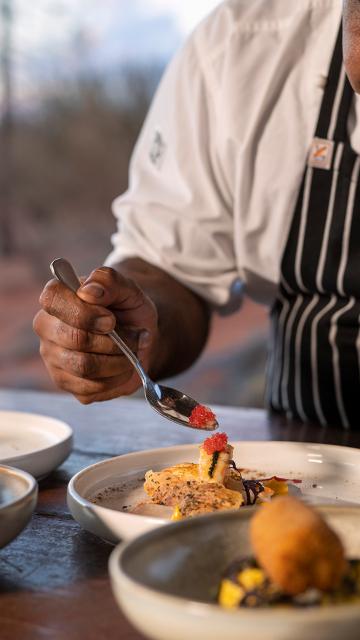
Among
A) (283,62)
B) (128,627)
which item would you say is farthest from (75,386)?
(283,62)

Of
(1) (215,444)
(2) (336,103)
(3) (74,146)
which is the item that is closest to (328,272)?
(2) (336,103)

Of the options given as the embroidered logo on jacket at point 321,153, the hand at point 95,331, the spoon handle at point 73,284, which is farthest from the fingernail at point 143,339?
the embroidered logo on jacket at point 321,153

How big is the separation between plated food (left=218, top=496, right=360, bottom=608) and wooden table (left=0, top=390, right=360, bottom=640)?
0.41 feet

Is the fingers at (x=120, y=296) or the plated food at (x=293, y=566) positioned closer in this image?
the plated food at (x=293, y=566)

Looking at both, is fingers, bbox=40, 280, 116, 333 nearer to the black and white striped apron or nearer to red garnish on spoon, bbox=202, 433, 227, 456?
red garnish on spoon, bbox=202, 433, 227, 456

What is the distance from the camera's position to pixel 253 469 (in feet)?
3.52

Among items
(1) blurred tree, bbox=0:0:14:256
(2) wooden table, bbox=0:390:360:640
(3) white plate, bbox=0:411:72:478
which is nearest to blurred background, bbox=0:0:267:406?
(1) blurred tree, bbox=0:0:14:256

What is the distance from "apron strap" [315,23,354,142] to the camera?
1.58 metres

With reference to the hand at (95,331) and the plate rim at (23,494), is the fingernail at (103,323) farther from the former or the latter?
the plate rim at (23,494)

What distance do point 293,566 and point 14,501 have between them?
284 mm

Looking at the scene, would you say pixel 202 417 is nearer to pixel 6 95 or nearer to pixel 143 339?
pixel 143 339

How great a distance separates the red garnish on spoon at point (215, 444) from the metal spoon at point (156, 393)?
0.21 metres

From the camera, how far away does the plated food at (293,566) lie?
0.54 meters

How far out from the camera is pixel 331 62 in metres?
1.60
